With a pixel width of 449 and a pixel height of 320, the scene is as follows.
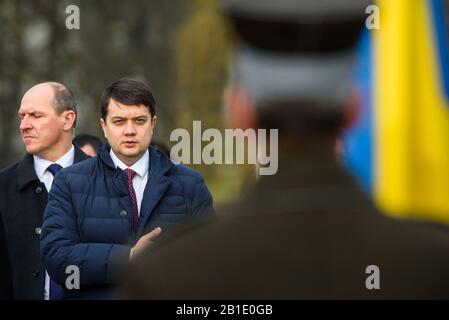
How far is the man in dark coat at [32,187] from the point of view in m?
3.24

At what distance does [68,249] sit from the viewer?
2.98 meters

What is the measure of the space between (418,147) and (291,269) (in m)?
3.26

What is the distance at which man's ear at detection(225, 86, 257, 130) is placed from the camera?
152cm

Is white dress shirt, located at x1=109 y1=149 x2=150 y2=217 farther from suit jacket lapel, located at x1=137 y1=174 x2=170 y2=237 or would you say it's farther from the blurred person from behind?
the blurred person from behind

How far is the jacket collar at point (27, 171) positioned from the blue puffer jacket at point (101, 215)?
222 mm

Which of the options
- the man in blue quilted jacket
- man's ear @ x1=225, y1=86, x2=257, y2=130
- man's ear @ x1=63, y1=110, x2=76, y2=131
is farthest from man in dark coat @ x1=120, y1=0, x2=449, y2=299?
man's ear @ x1=63, y1=110, x2=76, y2=131

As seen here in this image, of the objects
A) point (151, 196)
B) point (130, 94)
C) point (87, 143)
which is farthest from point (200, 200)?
point (87, 143)

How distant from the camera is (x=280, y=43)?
1.57 metres

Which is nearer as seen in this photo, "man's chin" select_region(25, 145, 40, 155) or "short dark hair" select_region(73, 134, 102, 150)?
"man's chin" select_region(25, 145, 40, 155)

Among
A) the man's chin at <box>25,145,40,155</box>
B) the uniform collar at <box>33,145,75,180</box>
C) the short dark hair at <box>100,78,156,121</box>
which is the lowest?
the uniform collar at <box>33,145,75,180</box>

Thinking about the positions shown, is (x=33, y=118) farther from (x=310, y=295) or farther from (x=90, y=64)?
(x=90, y=64)

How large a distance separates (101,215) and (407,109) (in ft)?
7.06

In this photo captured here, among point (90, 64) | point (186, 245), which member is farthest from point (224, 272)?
point (90, 64)

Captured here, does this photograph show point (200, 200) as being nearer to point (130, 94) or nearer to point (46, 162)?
point (130, 94)
